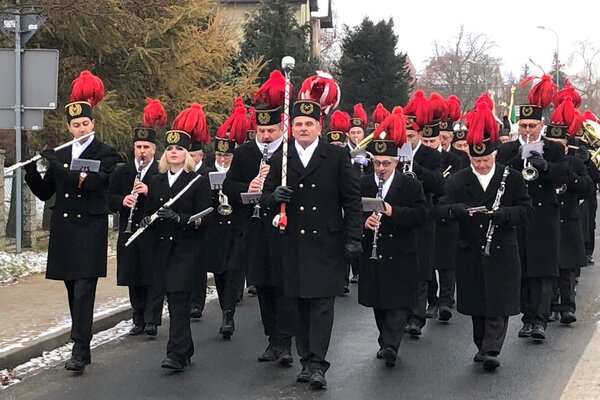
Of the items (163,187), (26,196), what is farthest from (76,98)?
(26,196)

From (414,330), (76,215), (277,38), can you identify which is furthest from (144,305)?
(277,38)

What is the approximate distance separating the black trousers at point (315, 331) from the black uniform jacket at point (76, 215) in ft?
6.13

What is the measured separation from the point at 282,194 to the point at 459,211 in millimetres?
1684

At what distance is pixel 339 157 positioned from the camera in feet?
24.0

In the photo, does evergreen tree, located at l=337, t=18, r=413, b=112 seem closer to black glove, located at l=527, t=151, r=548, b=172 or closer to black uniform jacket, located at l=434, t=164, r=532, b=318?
black glove, located at l=527, t=151, r=548, b=172

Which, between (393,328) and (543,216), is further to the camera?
(543,216)

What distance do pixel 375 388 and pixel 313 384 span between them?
0.51m

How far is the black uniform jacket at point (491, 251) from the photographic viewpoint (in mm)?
7754

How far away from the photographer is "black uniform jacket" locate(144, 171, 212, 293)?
7.72 meters

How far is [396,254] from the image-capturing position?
7.99 meters

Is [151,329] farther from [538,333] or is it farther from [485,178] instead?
[538,333]

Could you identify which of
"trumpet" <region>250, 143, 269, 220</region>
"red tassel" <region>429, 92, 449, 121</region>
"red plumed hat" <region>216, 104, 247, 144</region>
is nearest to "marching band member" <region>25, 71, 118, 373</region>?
"trumpet" <region>250, 143, 269, 220</region>

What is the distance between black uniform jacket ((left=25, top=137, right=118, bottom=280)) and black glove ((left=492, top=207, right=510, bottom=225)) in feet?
10.9

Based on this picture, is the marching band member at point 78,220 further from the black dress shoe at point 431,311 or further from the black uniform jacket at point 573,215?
the black uniform jacket at point 573,215
